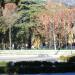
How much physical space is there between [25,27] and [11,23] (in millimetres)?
2994

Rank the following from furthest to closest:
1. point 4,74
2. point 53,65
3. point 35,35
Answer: point 35,35
point 53,65
point 4,74

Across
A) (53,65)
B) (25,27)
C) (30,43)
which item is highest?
(53,65)

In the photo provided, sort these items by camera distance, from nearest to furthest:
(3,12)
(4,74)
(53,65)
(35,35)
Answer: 1. (4,74)
2. (53,65)
3. (3,12)
4. (35,35)

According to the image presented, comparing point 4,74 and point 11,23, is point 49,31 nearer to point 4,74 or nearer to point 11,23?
point 11,23

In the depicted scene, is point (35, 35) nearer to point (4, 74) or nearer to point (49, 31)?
point (49, 31)

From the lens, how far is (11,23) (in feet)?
219

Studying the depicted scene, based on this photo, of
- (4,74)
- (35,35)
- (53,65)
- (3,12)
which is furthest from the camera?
(35,35)

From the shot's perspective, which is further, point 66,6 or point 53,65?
point 66,6

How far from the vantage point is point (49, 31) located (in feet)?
226

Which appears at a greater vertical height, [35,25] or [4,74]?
[4,74]

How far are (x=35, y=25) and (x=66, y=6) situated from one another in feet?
32.6

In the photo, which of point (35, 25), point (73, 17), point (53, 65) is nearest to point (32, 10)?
point (35, 25)

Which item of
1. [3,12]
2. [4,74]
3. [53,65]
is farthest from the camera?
[3,12]

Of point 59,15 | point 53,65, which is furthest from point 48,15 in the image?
point 53,65
